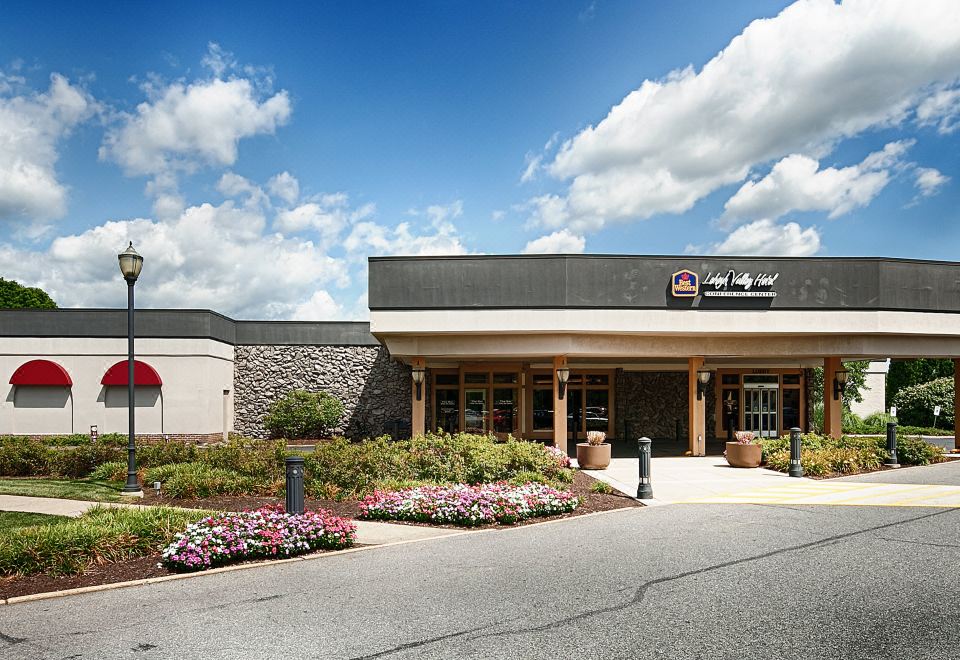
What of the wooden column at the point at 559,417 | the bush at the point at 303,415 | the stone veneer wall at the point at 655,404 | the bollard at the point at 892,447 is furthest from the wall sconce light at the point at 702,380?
the bush at the point at 303,415

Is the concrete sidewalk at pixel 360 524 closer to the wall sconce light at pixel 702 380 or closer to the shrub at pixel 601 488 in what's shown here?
the shrub at pixel 601 488

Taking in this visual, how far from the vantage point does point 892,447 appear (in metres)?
19.2

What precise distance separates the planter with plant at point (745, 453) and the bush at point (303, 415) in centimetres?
1563

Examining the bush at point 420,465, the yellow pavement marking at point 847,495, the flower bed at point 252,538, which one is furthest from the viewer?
the bush at point 420,465

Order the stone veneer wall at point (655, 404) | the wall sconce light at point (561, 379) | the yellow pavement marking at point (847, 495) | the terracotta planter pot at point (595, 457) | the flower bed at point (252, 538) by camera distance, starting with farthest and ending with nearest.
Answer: the stone veneer wall at point (655, 404) < the wall sconce light at point (561, 379) < the terracotta planter pot at point (595, 457) < the yellow pavement marking at point (847, 495) < the flower bed at point (252, 538)

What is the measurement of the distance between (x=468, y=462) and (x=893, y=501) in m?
8.35

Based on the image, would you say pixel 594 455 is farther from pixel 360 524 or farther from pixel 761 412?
pixel 761 412

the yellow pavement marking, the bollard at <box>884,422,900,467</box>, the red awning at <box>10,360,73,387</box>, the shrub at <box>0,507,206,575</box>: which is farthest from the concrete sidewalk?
the bollard at <box>884,422,900,467</box>

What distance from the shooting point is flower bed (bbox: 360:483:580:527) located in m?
10.9

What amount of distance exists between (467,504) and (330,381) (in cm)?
1903

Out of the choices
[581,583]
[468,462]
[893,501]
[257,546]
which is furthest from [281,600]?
[893,501]

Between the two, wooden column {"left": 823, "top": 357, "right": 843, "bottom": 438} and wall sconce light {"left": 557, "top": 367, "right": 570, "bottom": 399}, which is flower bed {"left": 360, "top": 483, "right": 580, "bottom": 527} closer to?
wall sconce light {"left": 557, "top": 367, "right": 570, "bottom": 399}

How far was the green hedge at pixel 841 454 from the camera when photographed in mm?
17547

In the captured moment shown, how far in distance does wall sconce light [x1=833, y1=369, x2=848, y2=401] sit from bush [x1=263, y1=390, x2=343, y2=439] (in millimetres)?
18473
